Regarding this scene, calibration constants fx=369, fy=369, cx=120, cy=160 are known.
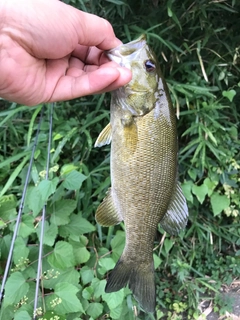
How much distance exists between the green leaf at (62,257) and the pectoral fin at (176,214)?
2.07 ft

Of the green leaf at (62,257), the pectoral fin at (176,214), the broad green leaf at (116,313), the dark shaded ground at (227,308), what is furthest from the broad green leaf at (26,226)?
the dark shaded ground at (227,308)

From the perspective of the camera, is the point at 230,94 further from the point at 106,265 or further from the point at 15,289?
the point at 15,289

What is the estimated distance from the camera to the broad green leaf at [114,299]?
2.06 meters

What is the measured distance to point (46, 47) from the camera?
4.68 ft

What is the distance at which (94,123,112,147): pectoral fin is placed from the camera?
164 centimetres

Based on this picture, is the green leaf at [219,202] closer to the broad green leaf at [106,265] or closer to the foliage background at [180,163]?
the foliage background at [180,163]

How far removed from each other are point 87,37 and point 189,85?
4.06ft

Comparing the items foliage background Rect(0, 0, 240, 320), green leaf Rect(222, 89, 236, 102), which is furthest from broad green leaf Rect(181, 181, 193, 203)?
green leaf Rect(222, 89, 236, 102)

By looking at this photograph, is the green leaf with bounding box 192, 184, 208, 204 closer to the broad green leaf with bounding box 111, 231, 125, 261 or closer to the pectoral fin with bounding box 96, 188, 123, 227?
the broad green leaf with bounding box 111, 231, 125, 261

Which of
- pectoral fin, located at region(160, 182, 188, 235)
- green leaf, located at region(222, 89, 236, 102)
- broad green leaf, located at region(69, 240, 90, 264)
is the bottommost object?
broad green leaf, located at region(69, 240, 90, 264)

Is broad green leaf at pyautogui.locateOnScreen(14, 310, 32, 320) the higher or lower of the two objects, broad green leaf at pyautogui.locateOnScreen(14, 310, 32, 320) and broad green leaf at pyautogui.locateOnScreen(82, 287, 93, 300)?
the higher

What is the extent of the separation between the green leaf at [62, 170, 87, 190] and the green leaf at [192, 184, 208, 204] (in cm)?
88

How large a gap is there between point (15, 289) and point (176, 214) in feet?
3.02

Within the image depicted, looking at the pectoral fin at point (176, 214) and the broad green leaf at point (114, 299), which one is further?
the broad green leaf at point (114, 299)
